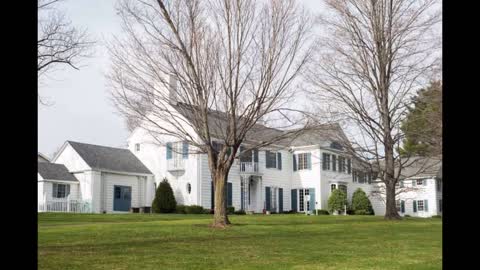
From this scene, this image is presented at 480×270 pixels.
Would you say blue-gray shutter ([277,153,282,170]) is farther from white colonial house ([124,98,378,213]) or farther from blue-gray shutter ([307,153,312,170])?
blue-gray shutter ([307,153,312,170])

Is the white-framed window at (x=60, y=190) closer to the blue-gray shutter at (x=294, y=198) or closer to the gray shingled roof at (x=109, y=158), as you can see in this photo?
the gray shingled roof at (x=109, y=158)

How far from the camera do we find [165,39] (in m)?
16.1

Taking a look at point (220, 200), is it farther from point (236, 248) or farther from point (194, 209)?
point (194, 209)

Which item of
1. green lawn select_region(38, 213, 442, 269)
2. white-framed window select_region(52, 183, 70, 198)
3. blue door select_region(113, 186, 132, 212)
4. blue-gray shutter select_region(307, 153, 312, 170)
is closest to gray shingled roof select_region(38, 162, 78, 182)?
white-framed window select_region(52, 183, 70, 198)

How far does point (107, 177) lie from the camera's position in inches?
1270

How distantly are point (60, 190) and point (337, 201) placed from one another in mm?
17597

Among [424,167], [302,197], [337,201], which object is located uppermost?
[424,167]

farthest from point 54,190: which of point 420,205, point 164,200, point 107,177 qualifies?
point 420,205

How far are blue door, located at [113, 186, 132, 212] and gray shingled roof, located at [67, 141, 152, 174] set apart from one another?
3.90ft

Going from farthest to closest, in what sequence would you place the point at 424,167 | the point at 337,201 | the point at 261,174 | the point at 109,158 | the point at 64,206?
the point at 337,201
the point at 261,174
the point at 109,158
the point at 424,167
the point at 64,206

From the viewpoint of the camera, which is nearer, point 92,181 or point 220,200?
point 220,200
